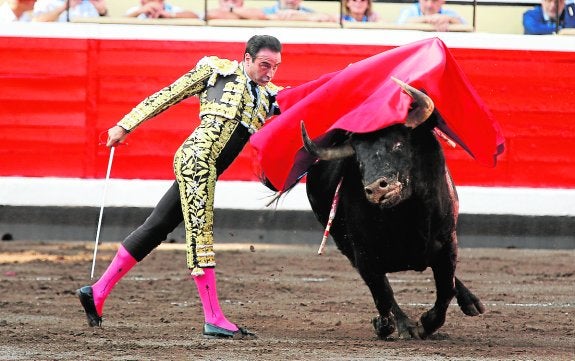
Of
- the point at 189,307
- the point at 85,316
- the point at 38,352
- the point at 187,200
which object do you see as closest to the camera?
the point at 38,352

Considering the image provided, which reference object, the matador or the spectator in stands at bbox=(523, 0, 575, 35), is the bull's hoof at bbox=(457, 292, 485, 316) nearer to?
the matador

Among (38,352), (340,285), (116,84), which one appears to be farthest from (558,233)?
(38,352)

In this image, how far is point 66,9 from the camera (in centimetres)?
1052

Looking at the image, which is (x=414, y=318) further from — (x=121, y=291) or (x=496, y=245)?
(x=496, y=245)

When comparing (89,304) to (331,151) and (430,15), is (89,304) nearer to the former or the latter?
(331,151)

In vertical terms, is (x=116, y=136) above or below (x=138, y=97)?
above

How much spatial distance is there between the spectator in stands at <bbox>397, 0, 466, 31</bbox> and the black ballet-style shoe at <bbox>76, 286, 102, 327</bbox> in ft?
15.6

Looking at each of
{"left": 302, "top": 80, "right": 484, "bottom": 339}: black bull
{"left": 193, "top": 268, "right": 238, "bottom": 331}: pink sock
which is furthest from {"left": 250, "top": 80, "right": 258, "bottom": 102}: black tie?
{"left": 193, "top": 268, "right": 238, "bottom": 331}: pink sock

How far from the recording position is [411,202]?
5.84 metres

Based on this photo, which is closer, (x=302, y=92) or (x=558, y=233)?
(x=302, y=92)

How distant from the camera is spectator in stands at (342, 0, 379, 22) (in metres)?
10.5

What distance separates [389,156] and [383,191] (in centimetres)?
19

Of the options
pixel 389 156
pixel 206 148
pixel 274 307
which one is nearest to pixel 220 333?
pixel 206 148

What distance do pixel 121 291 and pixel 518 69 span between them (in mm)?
3957
